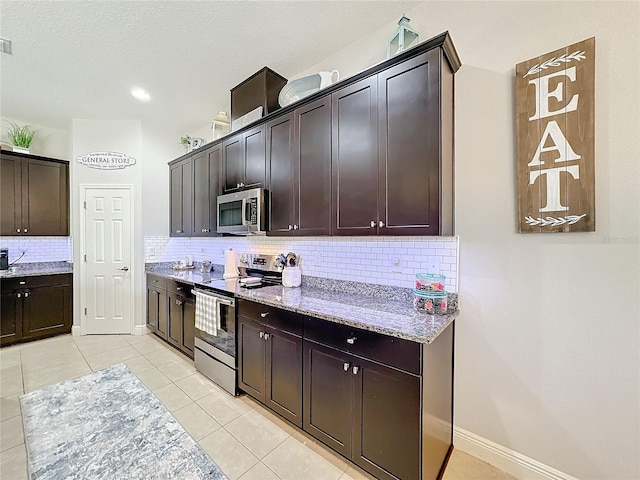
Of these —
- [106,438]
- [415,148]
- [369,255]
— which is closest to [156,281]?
[369,255]

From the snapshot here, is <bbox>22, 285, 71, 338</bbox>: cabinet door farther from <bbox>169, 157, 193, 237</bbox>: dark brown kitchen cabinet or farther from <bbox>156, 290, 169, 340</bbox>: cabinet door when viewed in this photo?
<bbox>169, 157, 193, 237</bbox>: dark brown kitchen cabinet

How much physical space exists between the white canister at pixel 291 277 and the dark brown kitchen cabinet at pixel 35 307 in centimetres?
354

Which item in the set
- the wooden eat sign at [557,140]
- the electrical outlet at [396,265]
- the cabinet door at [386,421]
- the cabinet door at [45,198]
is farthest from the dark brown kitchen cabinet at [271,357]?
the cabinet door at [45,198]

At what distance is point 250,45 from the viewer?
2.44 m

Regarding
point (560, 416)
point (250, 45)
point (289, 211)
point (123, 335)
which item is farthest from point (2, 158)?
point (560, 416)

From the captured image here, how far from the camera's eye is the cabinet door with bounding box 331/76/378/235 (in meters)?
1.86

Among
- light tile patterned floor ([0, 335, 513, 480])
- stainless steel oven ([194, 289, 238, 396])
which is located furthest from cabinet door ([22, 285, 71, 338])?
stainless steel oven ([194, 289, 238, 396])

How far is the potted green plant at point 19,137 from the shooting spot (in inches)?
150

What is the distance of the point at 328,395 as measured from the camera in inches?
68.6

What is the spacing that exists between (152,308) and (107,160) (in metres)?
2.24

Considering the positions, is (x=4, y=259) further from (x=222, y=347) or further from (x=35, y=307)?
(x=222, y=347)

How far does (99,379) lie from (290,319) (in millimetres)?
1095

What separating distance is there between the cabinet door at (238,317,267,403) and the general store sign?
3.23 metres

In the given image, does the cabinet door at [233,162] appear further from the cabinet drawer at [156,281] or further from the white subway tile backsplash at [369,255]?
the cabinet drawer at [156,281]
